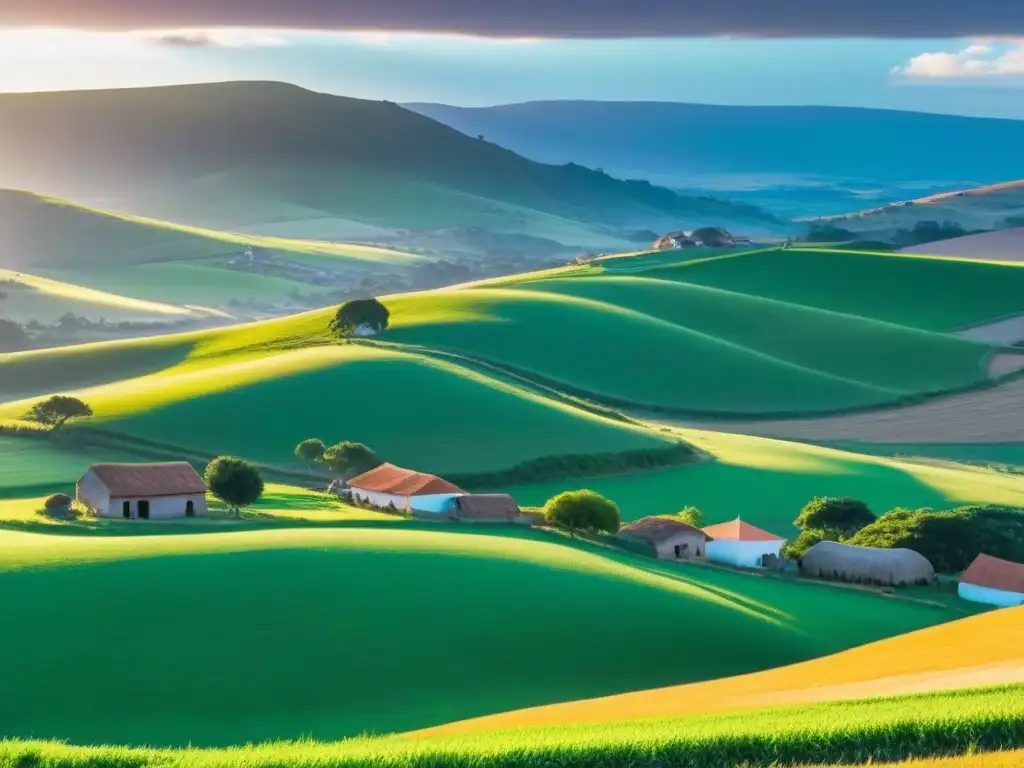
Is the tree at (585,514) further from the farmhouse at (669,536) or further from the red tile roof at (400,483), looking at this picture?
the red tile roof at (400,483)

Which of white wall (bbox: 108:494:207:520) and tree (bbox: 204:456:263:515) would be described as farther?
tree (bbox: 204:456:263:515)

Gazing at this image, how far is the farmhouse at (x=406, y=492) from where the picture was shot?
57125mm

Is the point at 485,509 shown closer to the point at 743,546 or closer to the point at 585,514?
the point at 585,514

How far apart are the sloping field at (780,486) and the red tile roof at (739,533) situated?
4.60m

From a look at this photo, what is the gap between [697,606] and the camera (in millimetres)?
41688

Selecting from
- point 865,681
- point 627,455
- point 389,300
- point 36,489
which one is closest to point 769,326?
point 389,300

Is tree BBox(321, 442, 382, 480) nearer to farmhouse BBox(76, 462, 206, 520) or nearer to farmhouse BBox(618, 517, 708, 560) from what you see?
farmhouse BBox(76, 462, 206, 520)

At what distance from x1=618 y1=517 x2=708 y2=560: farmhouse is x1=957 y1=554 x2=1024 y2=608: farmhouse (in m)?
9.07

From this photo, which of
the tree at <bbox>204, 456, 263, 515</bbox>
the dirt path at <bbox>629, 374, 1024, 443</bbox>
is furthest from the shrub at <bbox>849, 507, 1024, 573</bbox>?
the dirt path at <bbox>629, 374, 1024, 443</bbox>

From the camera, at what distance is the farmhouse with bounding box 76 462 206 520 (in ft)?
168

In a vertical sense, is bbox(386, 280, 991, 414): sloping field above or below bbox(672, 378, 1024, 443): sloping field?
above

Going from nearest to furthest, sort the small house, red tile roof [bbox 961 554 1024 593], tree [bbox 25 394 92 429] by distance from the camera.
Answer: red tile roof [bbox 961 554 1024 593], the small house, tree [bbox 25 394 92 429]

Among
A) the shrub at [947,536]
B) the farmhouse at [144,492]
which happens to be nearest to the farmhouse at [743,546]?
the shrub at [947,536]

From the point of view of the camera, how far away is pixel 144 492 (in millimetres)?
51469
